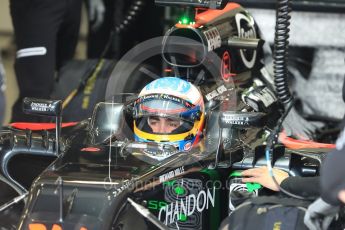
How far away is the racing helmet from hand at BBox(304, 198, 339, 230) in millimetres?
882

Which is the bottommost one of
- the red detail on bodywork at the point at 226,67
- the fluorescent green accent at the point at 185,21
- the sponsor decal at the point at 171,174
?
the sponsor decal at the point at 171,174

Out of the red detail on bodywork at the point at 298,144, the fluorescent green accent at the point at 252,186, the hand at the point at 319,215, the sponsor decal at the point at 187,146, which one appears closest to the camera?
the hand at the point at 319,215

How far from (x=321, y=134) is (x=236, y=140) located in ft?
4.83

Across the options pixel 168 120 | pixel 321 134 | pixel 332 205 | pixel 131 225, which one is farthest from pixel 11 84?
pixel 332 205

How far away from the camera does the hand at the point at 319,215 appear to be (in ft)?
11.7

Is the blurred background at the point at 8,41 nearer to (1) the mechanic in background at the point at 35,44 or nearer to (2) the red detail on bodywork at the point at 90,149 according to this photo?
(1) the mechanic in background at the point at 35,44

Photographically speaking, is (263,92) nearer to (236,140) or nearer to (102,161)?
(236,140)

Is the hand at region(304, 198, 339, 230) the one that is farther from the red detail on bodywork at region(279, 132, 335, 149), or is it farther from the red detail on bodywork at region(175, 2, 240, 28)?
the red detail on bodywork at region(175, 2, 240, 28)

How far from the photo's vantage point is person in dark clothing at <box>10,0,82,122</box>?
584cm

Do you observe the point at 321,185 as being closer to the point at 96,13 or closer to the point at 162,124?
the point at 162,124

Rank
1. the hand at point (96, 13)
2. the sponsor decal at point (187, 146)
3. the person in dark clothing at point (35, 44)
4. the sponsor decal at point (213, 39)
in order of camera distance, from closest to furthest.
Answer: the sponsor decal at point (187, 146), the sponsor decal at point (213, 39), the person in dark clothing at point (35, 44), the hand at point (96, 13)

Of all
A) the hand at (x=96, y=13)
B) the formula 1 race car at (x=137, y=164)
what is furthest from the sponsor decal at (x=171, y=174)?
the hand at (x=96, y=13)

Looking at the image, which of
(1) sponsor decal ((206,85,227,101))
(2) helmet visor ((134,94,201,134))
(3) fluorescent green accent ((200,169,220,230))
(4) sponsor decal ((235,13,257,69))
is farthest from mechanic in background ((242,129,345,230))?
(4) sponsor decal ((235,13,257,69))

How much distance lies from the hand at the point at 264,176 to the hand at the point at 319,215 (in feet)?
1.34
